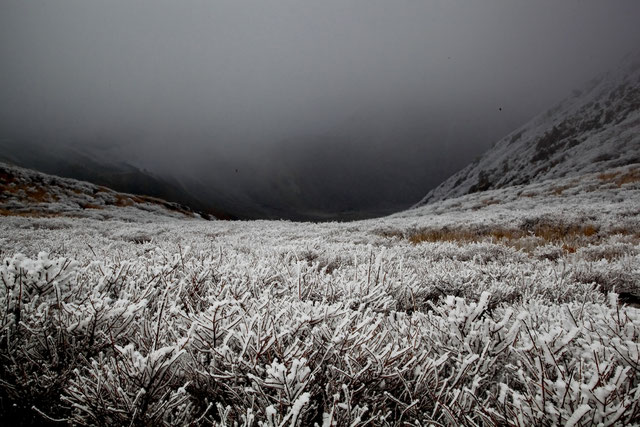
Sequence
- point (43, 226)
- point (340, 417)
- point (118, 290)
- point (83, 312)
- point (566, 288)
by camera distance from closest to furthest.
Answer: point (340, 417)
point (83, 312)
point (118, 290)
point (566, 288)
point (43, 226)

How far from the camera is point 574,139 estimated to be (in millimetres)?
53062

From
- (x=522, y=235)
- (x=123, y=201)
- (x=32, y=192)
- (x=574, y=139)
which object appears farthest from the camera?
(x=574, y=139)

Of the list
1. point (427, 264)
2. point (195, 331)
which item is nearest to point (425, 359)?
point (195, 331)

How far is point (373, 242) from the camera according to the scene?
8930 millimetres

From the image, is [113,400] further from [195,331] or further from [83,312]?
[83,312]

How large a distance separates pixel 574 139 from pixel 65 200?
75.8 m

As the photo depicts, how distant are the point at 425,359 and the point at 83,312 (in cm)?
186

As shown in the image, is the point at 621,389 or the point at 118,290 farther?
the point at 118,290

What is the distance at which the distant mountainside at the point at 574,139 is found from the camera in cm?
3759

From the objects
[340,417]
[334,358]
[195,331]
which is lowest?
[340,417]

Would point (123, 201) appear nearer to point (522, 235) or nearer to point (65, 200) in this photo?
point (65, 200)

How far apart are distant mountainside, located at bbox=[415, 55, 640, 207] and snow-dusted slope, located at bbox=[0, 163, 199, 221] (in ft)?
157

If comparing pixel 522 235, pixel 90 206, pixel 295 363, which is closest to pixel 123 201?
pixel 90 206

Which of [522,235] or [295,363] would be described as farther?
[522,235]
